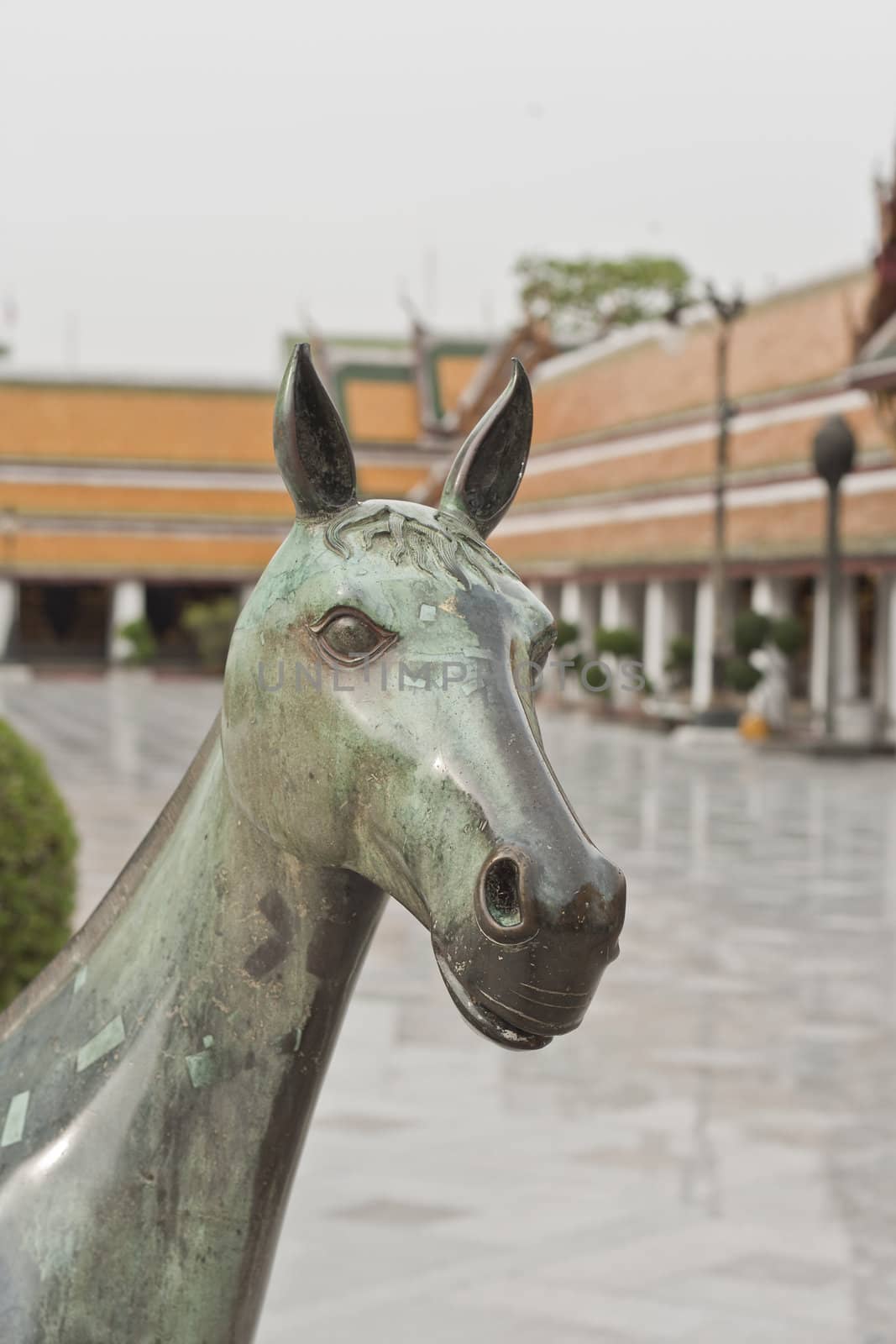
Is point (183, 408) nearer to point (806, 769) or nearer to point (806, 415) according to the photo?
point (806, 415)

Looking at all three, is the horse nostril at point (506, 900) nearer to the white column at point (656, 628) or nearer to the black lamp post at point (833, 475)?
the black lamp post at point (833, 475)

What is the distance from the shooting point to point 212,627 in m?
52.2

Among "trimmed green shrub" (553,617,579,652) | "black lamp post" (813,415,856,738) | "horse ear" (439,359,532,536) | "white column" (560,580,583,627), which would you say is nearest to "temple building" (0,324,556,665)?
"white column" (560,580,583,627)

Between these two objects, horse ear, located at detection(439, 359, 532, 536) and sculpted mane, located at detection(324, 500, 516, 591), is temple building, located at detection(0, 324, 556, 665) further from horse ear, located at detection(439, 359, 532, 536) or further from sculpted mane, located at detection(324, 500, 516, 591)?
sculpted mane, located at detection(324, 500, 516, 591)

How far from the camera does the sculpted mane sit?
1679mm

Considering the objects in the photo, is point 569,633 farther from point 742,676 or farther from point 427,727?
point 427,727

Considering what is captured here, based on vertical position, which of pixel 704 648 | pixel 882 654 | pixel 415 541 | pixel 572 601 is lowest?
pixel 572 601

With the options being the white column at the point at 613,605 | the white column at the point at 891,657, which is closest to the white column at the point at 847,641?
the white column at the point at 891,657

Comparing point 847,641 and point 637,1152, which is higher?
point 637,1152

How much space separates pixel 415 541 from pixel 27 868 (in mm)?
3905

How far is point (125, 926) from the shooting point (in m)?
1.90

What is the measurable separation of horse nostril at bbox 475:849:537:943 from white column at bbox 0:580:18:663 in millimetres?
53666

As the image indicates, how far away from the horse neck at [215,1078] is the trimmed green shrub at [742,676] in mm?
26830

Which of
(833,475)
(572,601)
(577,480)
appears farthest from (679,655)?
(577,480)
